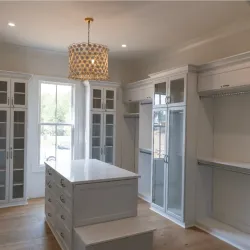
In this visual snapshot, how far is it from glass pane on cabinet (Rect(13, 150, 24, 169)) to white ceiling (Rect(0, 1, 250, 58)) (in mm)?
1973

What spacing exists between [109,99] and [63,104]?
0.97m

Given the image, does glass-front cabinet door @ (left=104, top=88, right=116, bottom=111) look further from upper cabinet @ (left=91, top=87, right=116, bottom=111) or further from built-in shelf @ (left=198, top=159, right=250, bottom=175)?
built-in shelf @ (left=198, top=159, right=250, bottom=175)

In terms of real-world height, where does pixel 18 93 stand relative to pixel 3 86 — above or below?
below

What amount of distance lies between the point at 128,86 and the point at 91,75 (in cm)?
258

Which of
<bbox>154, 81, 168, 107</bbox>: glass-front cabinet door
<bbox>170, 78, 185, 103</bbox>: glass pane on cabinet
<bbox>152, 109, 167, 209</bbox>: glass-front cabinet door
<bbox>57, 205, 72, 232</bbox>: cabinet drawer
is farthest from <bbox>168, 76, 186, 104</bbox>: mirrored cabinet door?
<bbox>57, 205, 72, 232</bbox>: cabinet drawer

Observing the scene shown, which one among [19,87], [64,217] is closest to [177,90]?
[64,217]

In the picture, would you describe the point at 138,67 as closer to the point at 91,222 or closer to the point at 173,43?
the point at 173,43

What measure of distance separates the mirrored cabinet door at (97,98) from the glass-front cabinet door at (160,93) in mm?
1374

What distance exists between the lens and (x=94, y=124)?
5.34 metres

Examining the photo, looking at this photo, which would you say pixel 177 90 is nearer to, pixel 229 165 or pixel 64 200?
pixel 229 165

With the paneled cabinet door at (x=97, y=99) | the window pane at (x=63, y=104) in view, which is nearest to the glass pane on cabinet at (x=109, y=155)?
the paneled cabinet door at (x=97, y=99)

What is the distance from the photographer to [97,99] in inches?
210

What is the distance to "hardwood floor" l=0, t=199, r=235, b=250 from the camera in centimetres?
319

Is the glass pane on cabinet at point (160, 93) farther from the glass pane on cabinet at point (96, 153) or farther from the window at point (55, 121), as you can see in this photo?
the window at point (55, 121)
